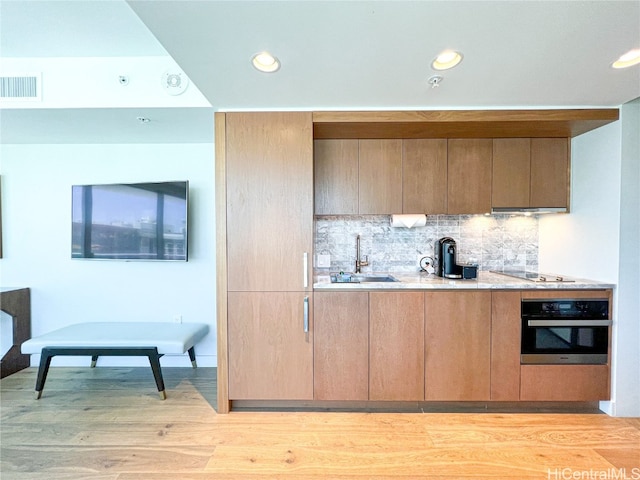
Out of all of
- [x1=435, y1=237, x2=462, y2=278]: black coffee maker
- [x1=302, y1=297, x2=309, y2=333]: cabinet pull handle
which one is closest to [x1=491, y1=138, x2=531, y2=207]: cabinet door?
[x1=435, y1=237, x2=462, y2=278]: black coffee maker

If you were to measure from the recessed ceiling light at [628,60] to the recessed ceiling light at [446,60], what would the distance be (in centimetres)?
89

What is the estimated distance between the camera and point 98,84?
Result: 2.12m

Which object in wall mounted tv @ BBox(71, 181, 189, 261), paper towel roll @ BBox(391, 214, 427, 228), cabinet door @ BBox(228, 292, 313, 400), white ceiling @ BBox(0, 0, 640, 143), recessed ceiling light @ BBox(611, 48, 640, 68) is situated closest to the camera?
white ceiling @ BBox(0, 0, 640, 143)

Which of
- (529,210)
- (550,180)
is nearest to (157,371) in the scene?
(529,210)

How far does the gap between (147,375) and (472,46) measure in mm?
3644

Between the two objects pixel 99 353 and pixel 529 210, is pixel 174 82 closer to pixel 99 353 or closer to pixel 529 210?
pixel 99 353

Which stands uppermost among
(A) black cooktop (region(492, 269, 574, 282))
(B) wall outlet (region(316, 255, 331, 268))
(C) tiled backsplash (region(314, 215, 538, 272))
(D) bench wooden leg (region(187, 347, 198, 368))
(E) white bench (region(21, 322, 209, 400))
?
(C) tiled backsplash (region(314, 215, 538, 272))

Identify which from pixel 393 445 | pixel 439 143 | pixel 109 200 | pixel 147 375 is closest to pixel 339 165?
pixel 439 143

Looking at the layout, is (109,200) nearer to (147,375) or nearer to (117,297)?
(117,297)

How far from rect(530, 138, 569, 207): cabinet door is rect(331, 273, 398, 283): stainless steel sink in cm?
139

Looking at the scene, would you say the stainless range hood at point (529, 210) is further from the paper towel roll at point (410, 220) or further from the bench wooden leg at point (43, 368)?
the bench wooden leg at point (43, 368)

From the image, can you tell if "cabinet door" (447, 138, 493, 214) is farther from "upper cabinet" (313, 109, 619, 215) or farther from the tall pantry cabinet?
the tall pantry cabinet

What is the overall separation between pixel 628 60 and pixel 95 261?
445cm

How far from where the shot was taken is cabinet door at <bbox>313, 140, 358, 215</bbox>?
8.27ft
